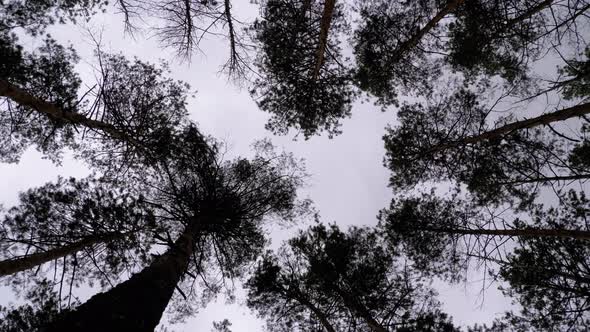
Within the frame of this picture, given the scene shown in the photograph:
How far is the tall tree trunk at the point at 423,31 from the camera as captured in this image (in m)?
7.27

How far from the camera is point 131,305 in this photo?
452 cm

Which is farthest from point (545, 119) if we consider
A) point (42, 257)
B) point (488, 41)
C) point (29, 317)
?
point (29, 317)

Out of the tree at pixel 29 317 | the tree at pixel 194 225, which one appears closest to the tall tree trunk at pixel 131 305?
the tree at pixel 194 225

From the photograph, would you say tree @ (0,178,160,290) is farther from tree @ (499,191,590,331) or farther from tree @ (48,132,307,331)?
tree @ (499,191,590,331)

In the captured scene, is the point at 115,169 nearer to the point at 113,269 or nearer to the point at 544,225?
the point at 113,269

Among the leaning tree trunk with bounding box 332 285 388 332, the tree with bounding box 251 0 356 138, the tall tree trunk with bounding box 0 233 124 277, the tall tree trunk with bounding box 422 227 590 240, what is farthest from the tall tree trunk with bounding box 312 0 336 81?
the leaning tree trunk with bounding box 332 285 388 332

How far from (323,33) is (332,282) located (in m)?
6.40

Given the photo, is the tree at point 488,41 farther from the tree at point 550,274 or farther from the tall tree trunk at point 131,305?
the tall tree trunk at point 131,305

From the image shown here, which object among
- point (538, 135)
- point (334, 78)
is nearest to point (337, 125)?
point (334, 78)

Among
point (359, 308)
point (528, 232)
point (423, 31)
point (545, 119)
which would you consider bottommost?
point (359, 308)

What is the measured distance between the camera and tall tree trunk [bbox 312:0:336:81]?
576 cm

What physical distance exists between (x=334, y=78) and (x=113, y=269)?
7.28 meters

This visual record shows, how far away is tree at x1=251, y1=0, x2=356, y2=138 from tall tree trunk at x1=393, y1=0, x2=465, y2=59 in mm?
1367

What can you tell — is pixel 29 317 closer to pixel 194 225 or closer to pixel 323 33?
pixel 194 225
